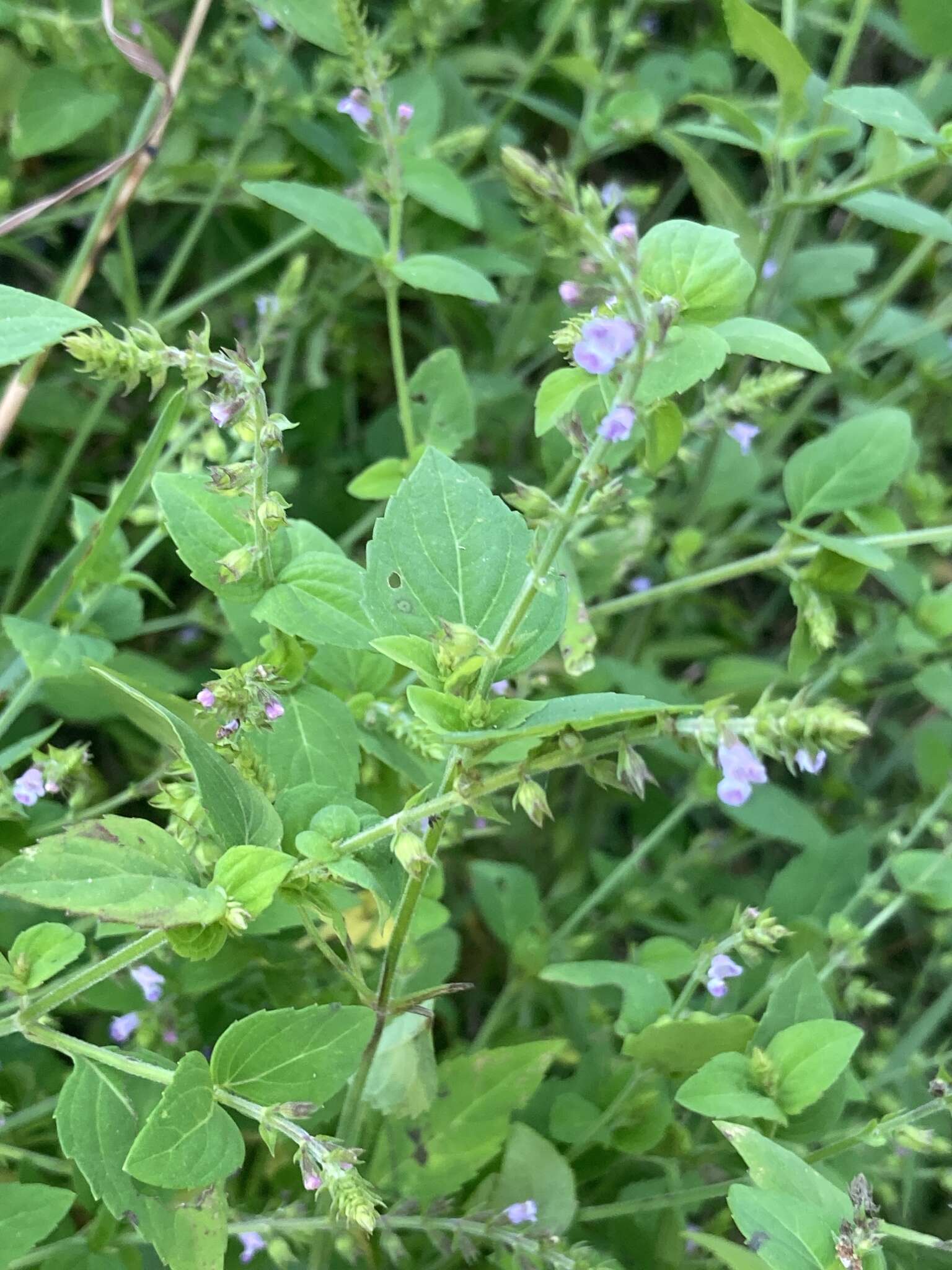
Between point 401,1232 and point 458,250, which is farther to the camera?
point 458,250

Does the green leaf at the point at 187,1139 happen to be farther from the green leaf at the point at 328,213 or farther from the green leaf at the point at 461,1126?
the green leaf at the point at 328,213

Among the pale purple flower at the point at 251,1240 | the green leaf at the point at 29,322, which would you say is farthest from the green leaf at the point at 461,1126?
the green leaf at the point at 29,322

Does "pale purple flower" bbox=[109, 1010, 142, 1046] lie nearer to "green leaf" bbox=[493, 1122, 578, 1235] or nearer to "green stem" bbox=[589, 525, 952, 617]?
"green leaf" bbox=[493, 1122, 578, 1235]

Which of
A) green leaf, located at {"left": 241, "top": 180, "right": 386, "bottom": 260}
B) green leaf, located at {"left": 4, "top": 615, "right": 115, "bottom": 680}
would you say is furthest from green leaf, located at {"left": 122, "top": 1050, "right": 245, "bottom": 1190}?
green leaf, located at {"left": 241, "top": 180, "right": 386, "bottom": 260}

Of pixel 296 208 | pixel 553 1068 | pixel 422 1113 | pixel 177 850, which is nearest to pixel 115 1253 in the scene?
pixel 422 1113

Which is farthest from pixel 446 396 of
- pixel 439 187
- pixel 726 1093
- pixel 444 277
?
pixel 726 1093

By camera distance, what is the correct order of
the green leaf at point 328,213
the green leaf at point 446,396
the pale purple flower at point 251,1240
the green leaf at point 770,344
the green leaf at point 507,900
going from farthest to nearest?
the green leaf at point 507,900, the green leaf at point 446,396, the green leaf at point 328,213, the pale purple flower at point 251,1240, the green leaf at point 770,344

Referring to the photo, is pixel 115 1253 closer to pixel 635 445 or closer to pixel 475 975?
pixel 475 975
